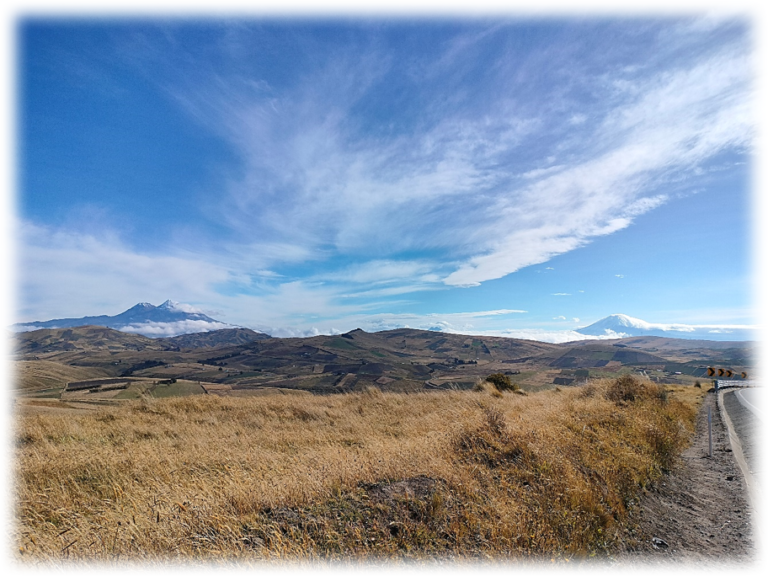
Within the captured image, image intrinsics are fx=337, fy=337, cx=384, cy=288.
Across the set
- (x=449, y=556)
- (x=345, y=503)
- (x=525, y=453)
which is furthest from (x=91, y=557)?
(x=525, y=453)

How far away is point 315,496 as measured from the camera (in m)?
6.13

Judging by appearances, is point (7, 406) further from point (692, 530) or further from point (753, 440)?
point (753, 440)

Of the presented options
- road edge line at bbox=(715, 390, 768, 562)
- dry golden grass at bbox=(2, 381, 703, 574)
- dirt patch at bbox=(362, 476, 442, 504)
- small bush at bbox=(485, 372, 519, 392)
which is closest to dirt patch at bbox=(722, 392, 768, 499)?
road edge line at bbox=(715, 390, 768, 562)

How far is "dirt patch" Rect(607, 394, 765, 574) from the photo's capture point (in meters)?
6.76

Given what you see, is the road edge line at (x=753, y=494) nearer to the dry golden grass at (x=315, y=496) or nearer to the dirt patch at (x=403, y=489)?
the dry golden grass at (x=315, y=496)

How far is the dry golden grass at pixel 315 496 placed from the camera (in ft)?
14.9

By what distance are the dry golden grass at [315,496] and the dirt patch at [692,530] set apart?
0.45 metres

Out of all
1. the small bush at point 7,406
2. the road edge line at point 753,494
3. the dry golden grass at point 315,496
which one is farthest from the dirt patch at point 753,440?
the small bush at point 7,406

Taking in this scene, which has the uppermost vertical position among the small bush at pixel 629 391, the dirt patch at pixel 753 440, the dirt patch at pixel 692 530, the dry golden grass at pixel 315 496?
the dry golden grass at pixel 315 496

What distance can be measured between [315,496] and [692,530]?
939cm

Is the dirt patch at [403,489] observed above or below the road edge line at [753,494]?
above

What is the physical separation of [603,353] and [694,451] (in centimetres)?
21486

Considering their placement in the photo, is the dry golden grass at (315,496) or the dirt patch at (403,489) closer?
the dry golden grass at (315,496)

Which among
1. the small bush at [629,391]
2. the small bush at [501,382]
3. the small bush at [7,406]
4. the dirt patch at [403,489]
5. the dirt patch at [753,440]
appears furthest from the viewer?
the small bush at [501,382]
